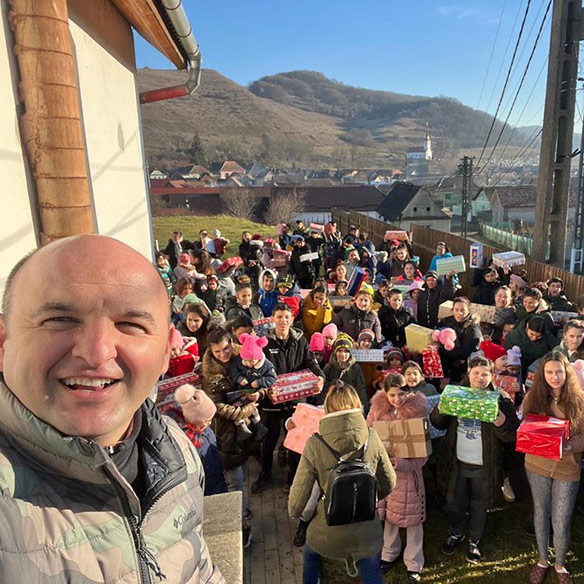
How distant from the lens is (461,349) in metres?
5.34

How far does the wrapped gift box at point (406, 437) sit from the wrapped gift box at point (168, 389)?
1695 millimetres

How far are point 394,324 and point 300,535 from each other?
3.32 metres

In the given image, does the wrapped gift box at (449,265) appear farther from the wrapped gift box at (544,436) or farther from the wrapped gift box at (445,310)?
the wrapped gift box at (544,436)

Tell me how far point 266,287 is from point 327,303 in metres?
1.25

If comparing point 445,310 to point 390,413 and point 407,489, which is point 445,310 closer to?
point 390,413

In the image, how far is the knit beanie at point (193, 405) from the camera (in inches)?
120

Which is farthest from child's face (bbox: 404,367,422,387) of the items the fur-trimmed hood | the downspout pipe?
the downspout pipe

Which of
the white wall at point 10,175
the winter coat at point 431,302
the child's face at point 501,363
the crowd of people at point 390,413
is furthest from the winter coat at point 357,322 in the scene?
the white wall at point 10,175

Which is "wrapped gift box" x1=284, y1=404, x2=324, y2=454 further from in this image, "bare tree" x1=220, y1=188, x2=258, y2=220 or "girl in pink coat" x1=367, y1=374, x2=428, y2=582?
"bare tree" x1=220, y1=188, x2=258, y2=220

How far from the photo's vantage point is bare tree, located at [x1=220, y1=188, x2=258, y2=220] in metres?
48.1

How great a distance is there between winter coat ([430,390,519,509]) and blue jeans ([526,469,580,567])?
0.28m

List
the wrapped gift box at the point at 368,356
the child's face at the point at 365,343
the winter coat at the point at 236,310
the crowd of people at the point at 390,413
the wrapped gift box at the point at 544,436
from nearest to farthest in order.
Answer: the crowd of people at the point at 390,413 < the wrapped gift box at the point at 544,436 < the wrapped gift box at the point at 368,356 < the child's face at the point at 365,343 < the winter coat at the point at 236,310

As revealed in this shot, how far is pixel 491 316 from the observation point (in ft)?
21.7

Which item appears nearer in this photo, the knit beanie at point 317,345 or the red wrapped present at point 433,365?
the red wrapped present at point 433,365
